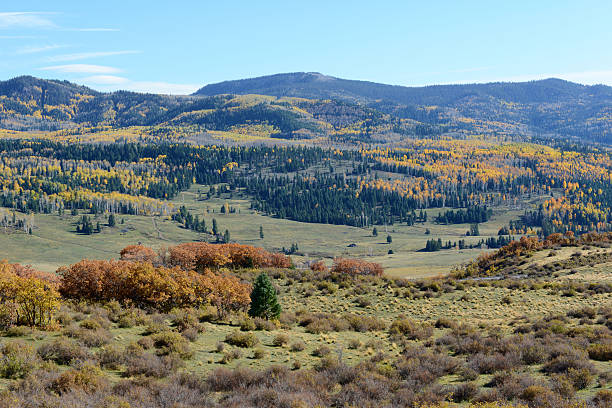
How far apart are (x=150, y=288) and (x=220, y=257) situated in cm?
3394

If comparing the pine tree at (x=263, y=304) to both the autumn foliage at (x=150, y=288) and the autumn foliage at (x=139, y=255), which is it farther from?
the autumn foliage at (x=139, y=255)

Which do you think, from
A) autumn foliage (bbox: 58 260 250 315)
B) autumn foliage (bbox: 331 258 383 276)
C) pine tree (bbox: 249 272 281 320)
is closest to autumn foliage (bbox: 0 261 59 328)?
autumn foliage (bbox: 58 260 250 315)

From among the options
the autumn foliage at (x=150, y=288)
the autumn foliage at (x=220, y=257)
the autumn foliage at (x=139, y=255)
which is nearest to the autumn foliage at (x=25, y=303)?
the autumn foliage at (x=150, y=288)

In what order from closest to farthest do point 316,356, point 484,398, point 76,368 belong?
point 484,398 → point 76,368 → point 316,356

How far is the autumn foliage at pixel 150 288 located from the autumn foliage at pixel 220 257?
2925 centimetres

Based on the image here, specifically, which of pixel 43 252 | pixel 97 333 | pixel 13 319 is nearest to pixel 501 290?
pixel 97 333

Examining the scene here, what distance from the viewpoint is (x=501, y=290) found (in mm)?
58344

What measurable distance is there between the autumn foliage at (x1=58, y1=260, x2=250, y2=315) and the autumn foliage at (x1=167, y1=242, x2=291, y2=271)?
2925cm

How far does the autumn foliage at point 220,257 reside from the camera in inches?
2817

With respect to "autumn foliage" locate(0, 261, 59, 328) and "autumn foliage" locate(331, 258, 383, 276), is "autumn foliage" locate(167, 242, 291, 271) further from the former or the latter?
"autumn foliage" locate(0, 261, 59, 328)

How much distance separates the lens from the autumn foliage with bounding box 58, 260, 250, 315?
126ft

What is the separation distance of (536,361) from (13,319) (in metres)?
29.4

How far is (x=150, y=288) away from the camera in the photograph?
38.3 m

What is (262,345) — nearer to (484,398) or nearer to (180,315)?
(180,315)
